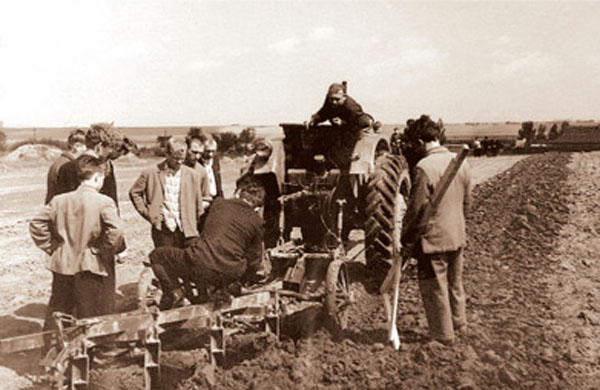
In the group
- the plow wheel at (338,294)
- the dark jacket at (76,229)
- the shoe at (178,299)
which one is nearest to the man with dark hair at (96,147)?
the dark jacket at (76,229)

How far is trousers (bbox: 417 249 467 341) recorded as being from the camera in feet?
16.6

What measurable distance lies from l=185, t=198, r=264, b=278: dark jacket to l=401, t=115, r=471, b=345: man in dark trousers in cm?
121

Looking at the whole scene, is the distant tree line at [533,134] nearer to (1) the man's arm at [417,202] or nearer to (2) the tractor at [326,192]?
(2) the tractor at [326,192]

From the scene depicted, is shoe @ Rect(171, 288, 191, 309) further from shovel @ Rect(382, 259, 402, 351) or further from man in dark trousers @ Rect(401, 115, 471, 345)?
man in dark trousers @ Rect(401, 115, 471, 345)

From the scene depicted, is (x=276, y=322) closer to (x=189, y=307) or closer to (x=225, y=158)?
(x=189, y=307)

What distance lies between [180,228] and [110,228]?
1104mm

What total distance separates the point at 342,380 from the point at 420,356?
69 cm

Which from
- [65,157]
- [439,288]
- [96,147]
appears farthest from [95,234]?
[439,288]

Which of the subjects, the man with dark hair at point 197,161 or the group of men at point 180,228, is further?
the man with dark hair at point 197,161

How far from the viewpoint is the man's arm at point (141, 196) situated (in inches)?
220

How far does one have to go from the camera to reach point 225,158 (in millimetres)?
28672

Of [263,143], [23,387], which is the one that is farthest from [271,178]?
[23,387]

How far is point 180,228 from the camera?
5637 millimetres

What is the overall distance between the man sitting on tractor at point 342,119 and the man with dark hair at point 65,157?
97.8 inches
